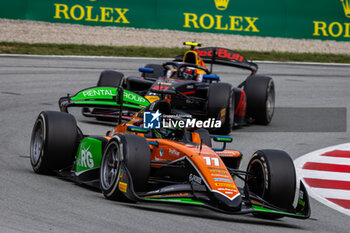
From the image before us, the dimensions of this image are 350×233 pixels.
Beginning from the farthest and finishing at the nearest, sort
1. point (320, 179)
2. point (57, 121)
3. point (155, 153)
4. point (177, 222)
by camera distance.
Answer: point (320, 179)
point (57, 121)
point (155, 153)
point (177, 222)

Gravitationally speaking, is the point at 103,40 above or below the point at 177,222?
above

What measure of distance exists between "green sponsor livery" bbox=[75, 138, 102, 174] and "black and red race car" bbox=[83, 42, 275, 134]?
487 centimetres

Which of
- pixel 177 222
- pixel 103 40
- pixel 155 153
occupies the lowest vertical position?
pixel 177 222

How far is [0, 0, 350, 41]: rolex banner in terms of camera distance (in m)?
24.5

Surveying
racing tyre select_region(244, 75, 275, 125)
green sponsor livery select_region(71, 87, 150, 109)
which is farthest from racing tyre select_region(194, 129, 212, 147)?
racing tyre select_region(244, 75, 275, 125)

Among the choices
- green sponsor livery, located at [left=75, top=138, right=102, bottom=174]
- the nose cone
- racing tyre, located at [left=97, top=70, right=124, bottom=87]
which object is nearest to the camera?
the nose cone

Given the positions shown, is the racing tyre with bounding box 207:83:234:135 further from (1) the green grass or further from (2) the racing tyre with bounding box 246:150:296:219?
(1) the green grass

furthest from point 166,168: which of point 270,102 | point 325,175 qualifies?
point 270,102

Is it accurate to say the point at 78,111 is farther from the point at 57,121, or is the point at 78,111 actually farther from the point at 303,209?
the point at 303,209

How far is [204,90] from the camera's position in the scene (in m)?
14.2

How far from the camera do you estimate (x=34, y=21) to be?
24.6 metres

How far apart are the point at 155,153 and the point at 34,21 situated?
59.6 ft

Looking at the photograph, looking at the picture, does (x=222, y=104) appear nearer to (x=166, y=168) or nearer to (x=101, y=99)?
(x=101, y=99)

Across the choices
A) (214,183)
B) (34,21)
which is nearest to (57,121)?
(214,183)
